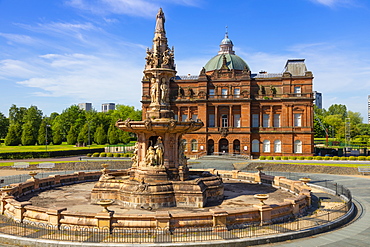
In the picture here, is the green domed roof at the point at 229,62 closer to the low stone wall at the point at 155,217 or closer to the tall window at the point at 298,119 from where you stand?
the tall window at the point at 298,119

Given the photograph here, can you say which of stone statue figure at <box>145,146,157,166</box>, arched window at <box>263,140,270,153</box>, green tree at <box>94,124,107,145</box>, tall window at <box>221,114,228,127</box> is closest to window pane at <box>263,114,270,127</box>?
arched window at <box>263,140,270,153</box>

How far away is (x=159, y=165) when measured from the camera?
23.2 m

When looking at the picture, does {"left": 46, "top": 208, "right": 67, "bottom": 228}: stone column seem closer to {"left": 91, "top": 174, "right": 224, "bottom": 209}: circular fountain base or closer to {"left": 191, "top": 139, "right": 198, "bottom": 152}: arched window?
{"left": 91, "top": 174, "right": 224, "bottom": 209}: circular fountain base

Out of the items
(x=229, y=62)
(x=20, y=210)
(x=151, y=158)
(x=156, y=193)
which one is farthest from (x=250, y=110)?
(x=20, y=210)

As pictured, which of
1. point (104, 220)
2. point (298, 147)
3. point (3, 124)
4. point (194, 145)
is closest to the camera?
point (104, 220)

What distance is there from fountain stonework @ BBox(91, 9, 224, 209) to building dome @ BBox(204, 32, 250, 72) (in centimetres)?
4777

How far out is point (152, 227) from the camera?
1623 cm

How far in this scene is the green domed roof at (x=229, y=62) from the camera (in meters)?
72.8

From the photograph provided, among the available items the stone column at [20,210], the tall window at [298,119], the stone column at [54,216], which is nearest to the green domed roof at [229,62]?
the tall window at [298,119]

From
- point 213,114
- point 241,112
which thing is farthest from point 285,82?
point 213,114

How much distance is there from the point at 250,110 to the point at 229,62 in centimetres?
1305

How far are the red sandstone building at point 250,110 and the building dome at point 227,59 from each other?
143 inches

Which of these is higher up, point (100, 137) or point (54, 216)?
point (100, 137)

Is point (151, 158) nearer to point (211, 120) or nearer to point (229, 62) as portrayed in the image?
point (211, 120)
